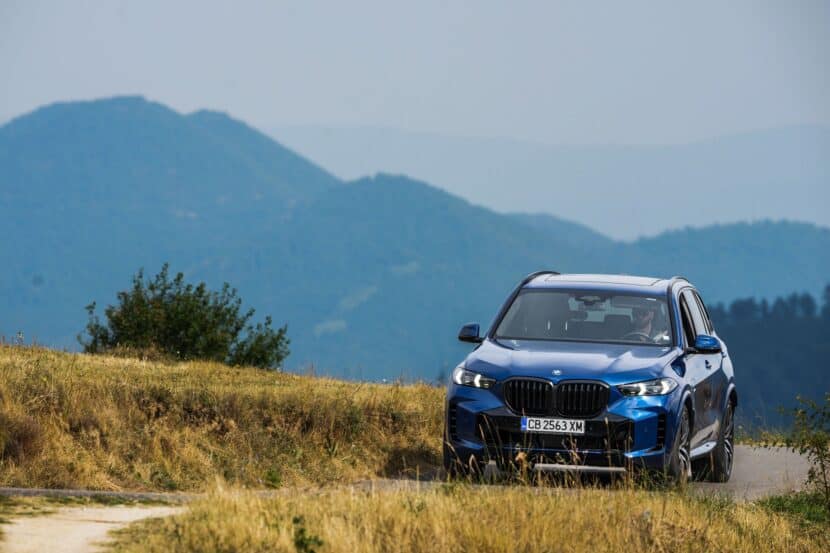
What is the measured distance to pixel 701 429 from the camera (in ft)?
45.9

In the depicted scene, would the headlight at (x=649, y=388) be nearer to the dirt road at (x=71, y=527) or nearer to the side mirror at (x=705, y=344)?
the side mirror at (x=705, y=344)

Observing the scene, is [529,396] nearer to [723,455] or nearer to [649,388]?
[649,388]

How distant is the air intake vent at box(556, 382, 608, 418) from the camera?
41.5 feet

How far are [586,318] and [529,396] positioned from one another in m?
1.64

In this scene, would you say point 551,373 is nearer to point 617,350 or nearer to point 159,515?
point 617,350

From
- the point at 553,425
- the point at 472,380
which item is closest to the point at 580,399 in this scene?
the point at 553,425

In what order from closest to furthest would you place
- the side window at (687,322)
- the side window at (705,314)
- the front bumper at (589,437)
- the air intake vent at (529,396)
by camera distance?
1. the front bumper at (589,437)
2. the air intake vent at (529,396)
3. the side window at (687,322)
4. the side window at (705,314)

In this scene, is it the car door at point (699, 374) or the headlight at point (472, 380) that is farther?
the car door at point (699, 374)

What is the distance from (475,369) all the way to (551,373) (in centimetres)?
67

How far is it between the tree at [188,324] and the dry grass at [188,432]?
67.1 feet

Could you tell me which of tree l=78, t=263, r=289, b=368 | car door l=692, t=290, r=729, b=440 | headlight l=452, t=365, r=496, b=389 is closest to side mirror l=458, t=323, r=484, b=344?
headlight l=452, t=365, r=496, b=389

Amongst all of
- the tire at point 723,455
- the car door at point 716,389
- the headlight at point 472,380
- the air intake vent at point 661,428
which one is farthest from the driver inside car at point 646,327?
the headlight at point 472,380

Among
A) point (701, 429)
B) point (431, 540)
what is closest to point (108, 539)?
point (431, 540)

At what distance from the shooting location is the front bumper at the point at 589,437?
495 inches
